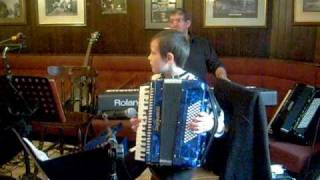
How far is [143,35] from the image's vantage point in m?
5.33

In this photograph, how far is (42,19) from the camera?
5.66 m

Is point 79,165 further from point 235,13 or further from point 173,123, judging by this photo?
point 235,13

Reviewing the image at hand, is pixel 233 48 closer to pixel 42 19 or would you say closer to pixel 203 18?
pixel 203 18

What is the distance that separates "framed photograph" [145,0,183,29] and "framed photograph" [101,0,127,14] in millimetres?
301

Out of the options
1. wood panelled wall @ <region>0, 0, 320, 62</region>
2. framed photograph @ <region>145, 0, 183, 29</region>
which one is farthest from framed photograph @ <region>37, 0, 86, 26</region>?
framed photograph @ <region>145, 0, 183, 29</region>

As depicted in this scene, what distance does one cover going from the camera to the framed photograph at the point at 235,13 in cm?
482

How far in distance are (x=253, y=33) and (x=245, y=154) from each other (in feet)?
8.76

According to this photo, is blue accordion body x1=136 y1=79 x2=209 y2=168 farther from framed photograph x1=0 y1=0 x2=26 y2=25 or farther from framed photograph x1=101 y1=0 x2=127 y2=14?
framed photograph x1=0 y1=0 x2=26 y2=25

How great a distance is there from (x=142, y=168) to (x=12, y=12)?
3.76 m

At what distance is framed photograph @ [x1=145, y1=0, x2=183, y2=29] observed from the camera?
17.0 ft

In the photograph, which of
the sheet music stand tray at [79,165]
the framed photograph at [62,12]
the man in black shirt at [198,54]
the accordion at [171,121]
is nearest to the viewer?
the sheet music stand tray at [79,165]

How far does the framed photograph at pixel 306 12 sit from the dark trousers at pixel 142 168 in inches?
97.0

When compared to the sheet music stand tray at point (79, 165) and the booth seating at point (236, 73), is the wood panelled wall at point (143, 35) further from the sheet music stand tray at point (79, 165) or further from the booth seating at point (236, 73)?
the sheet music stand tray at point (79, 165)

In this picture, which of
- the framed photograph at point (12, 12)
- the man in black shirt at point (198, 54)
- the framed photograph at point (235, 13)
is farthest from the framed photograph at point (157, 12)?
the framed photograph at point (12, 12)
